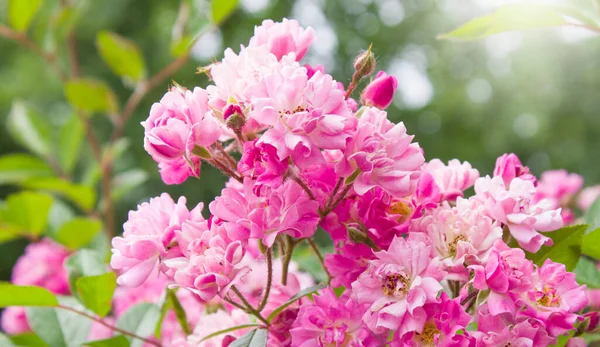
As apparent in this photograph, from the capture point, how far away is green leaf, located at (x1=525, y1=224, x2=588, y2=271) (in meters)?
0.54

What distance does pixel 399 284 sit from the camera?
0.46m

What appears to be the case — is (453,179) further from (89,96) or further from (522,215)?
(89,96)

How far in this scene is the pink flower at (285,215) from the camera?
47cm

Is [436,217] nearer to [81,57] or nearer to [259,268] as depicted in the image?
[259,268]

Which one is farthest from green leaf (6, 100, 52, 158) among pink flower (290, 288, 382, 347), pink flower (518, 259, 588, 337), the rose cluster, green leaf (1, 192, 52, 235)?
pink flower (518, 259, 588, 337)

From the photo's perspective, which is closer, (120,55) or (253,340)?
(253,340)

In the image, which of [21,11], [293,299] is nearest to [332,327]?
[293,299]

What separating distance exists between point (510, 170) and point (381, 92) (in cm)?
13

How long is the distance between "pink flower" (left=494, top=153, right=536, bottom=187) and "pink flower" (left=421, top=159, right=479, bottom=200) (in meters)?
0.02

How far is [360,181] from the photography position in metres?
0.48

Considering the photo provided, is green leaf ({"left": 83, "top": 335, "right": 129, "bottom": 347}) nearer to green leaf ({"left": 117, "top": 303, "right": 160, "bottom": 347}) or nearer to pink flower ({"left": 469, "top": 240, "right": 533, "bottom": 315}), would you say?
green leaf ({"left": 117, "top": 303, "right": 160, "bottom": 347})

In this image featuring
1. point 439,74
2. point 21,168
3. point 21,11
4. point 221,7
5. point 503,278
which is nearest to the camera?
point 503,278

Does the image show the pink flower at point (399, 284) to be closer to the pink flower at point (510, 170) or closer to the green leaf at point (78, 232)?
the pink flower at point (510, 170)

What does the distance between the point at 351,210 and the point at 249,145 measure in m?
0.10
